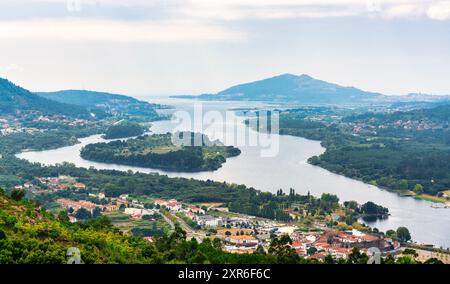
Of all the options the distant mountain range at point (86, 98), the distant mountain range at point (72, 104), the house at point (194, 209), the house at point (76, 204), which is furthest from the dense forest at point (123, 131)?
the distant mountain range at point (86, 98)

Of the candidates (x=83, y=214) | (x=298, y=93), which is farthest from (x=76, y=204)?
(x=298, y=93)

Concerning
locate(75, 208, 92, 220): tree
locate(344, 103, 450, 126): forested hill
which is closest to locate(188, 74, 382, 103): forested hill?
locate(344, 103, 450, 126): forested hill

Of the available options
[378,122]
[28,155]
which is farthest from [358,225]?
[378,122]

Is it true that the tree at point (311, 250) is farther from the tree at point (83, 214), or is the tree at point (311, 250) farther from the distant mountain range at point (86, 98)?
the distant mountain range at point (86, 98)

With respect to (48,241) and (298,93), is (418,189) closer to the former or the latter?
(48,241)

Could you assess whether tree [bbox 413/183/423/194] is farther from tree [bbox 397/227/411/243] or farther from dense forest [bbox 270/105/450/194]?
tree [bbox 397/227/411/243]
